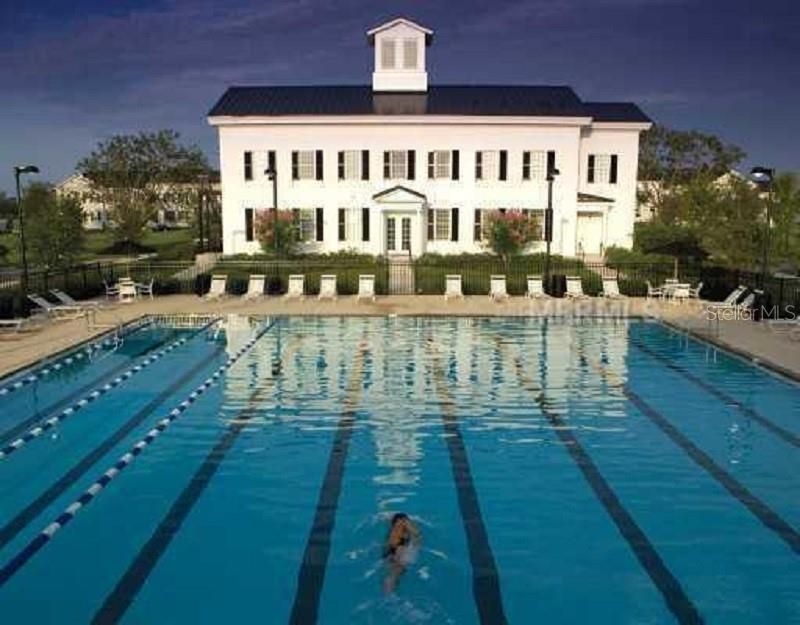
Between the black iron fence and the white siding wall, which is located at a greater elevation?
the white siding wall

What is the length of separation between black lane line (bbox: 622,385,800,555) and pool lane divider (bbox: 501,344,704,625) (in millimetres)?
1349

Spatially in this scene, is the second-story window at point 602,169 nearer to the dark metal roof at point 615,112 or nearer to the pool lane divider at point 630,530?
the dark metal roof at point 615,112

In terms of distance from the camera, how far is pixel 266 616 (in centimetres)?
622

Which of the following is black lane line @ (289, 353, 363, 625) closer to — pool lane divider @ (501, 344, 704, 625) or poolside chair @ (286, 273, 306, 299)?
pool lane divider @ (501, 344, 704, 625)

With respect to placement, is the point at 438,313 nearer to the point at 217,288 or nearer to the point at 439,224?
the point at 217,288

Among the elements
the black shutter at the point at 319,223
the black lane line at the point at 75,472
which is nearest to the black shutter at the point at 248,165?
the black shutter at the point at 319,223

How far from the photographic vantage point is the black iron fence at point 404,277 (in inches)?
965

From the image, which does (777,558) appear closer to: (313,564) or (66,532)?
(313,564)

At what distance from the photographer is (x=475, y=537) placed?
304 inches

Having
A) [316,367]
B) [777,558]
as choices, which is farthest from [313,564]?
[316,367]

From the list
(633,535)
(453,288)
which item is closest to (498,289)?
(453,288)

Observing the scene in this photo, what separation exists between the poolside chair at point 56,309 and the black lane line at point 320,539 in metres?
12.0

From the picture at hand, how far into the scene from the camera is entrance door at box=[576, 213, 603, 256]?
39750 mm

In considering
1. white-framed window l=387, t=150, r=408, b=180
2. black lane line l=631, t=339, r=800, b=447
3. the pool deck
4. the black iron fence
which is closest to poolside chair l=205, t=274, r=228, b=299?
the pool deck
